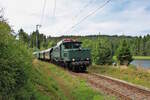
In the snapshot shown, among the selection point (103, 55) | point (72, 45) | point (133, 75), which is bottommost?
point (133, 75)

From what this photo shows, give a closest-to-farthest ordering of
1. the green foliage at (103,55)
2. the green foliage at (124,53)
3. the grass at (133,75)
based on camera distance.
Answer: the grass at (133,75) → the green foliage at (124,53) → the green foliage at (103,55)

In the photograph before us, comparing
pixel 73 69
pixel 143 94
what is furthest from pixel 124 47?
pixel 143 94

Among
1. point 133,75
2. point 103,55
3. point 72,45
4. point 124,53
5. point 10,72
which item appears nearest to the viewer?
point 10,72

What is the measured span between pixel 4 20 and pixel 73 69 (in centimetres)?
1804

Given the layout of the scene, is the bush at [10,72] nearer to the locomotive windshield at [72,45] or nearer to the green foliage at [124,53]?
the locomotive windshield at [72,45]

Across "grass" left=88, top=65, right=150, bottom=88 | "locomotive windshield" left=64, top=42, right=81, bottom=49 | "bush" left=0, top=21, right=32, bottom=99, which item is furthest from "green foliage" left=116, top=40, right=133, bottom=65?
"bush" left=0, top=21, right=32, bottom=99

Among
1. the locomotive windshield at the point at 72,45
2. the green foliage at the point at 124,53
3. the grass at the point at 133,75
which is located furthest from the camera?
the green foliage at the point at 124,53

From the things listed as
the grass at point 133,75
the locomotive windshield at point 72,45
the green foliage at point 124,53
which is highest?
the locomotive windshield at point 72,45

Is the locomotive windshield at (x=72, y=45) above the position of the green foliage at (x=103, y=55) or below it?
above

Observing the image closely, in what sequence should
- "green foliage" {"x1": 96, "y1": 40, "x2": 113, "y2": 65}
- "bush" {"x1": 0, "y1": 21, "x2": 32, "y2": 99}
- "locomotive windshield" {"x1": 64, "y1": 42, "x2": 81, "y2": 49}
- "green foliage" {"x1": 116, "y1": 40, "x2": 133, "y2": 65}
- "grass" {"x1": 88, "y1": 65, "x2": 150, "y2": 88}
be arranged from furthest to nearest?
"green foliage" {"x1": 96, "y1": 40, "x2": 113, "y2": 65} → "green foliage" {"x1": 116, "y1": 40, "x2": 133, "y2": 65} → "locomotive windshield" {"x1": 64, "y1": 42, "x2": 81, "y2": 49} → "grass" {"x1": 88, "y1": 65, "x2": 150, "y2": 88} → "bush" {"x1": 0, "y1": 21, "x2": 32, "y2": 99}

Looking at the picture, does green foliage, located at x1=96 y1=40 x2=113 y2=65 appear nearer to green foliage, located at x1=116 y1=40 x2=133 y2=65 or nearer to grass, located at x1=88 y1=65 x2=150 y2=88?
green foliage, located at x1=116 y1=40 x2=133 y2=65

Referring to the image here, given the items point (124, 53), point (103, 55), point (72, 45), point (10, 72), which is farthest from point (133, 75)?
point (103, 55)

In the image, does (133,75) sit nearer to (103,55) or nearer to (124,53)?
(124,53)

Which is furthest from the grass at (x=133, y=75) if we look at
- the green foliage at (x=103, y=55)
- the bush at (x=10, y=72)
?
the green foliage at (x=103, y=55)
